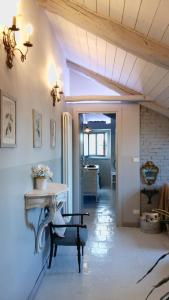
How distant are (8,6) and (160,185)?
410 centimetres

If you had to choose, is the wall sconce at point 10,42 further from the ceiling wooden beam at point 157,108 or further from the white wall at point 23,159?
the ceiling wooden beam at point 157,108

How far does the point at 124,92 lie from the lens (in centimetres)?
514

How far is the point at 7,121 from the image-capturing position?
2.05 metres

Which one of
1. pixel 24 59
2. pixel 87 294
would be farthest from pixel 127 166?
pixel 24 59

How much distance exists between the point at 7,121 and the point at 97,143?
332 inches

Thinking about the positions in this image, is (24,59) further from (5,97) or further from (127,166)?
(127,166)

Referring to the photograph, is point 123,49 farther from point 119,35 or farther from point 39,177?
point 39,177

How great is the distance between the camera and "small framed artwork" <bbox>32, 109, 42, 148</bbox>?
9.22ft

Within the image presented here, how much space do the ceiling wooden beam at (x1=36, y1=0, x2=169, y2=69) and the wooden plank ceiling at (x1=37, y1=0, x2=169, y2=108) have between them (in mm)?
39

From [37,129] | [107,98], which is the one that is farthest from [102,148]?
[37,129]

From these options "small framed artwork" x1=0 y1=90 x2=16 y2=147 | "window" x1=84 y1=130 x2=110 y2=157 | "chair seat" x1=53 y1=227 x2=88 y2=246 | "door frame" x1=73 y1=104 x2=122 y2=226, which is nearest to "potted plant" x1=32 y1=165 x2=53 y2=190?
"small framed artwork" x1=0 y1=90 x2=16 y2=147

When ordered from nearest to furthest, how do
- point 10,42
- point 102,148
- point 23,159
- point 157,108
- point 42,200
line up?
point 10,42 → point 23,159 → point 42,200 → point 157,108 → point 102,148

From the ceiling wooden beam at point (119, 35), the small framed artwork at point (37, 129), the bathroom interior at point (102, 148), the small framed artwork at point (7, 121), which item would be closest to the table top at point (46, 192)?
the small framed artwork at point (37, 129)

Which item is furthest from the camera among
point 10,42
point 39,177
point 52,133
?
point 52,133
